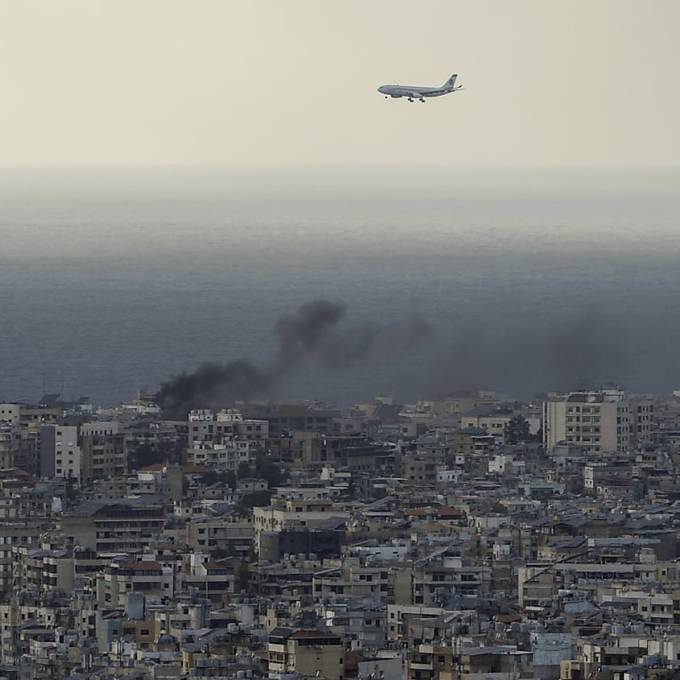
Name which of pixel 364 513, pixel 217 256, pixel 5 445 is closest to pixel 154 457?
pixel 5 445

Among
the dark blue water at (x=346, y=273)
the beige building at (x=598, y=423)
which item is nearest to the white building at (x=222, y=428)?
the beige building at (x=598, y=423)

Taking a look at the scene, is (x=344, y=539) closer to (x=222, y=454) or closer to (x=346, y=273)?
(x=222, y=454)

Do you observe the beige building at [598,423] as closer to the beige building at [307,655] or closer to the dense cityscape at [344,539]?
the dense cityscape at [344,539]

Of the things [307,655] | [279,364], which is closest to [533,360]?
[279,364]

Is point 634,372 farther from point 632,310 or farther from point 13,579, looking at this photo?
point 13,579

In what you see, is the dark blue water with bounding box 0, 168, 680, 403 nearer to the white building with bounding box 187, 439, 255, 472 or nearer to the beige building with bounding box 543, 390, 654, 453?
the beige building with bounding box 543, 390, 654, 453
